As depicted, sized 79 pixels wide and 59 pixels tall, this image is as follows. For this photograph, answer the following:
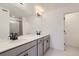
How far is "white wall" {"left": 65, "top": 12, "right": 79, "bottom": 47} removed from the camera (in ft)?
15.3

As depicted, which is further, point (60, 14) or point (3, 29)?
point (60, 14)

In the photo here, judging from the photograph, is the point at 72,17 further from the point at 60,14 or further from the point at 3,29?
the point at 3,29

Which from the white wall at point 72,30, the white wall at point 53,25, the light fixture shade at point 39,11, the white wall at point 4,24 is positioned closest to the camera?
the white wall at point 4,24

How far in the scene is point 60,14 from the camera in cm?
408

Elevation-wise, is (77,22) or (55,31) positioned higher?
(77,22)

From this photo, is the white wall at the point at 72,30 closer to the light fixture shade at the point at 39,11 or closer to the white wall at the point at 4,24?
the light fixture shade at the point at 39,11

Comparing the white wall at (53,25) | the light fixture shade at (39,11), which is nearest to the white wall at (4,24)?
the white wall at (53,25)

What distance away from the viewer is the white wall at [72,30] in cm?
466

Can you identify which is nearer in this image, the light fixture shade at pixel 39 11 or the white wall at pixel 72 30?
the light fixture shade at pixel 39 11

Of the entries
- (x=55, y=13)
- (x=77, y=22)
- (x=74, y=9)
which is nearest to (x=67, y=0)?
(x=74, y=9)

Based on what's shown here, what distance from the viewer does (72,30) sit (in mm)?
4859

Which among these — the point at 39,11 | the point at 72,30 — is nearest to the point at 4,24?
the point at 39,11

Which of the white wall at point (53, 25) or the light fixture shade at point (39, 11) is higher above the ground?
the light fixture shade at point (39, 11)

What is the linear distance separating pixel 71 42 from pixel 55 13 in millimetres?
1958
